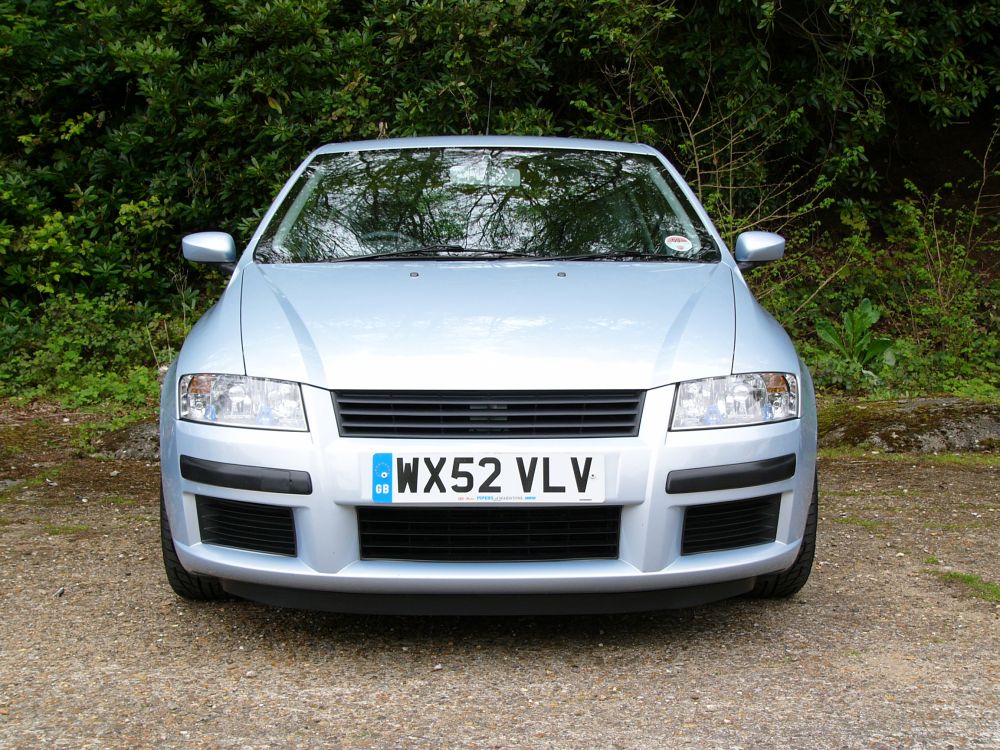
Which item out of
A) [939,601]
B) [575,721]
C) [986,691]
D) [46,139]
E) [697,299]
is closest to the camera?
[575,721]

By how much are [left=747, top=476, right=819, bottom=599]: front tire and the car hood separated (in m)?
0.64

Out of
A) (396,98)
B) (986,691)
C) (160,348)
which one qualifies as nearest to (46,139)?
(160,348)

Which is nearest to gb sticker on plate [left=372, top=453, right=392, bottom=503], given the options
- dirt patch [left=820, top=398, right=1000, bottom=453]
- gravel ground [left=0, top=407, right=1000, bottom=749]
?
gravel ground [left=0, top=407, right=1000, bottom=749]

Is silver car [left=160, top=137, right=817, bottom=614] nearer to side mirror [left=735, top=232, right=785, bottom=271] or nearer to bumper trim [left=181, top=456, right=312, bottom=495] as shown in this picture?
bumper trim [left=181, top=456, right=312, bottom=495]

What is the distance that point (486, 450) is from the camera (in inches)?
109

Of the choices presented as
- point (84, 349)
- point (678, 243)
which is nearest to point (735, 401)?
point (678, 243)

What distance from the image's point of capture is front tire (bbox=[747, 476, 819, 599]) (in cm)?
335

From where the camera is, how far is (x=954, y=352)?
26.8 feet

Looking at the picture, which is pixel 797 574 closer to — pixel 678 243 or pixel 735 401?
pixel 735 401

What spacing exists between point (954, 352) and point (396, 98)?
14.7 feet

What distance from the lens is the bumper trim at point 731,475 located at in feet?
9.27

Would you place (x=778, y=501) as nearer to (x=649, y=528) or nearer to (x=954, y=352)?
(x=649, y=528)

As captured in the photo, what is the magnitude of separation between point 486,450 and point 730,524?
702 mm

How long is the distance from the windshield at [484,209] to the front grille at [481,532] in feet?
3.82
